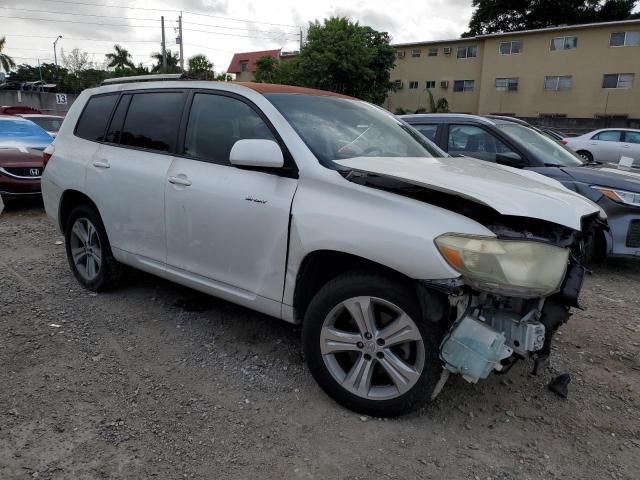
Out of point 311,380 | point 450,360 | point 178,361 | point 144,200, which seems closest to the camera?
point 450,360

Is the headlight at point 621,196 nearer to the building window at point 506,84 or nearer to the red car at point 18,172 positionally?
the red car at point 18,172

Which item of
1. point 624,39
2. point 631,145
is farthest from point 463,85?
point 631,145

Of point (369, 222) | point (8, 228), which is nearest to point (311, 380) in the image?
point (369, 222)

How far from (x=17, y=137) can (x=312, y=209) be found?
823 centimetres

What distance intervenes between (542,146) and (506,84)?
33771mm

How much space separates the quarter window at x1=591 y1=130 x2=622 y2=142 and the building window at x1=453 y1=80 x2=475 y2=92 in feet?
82.5

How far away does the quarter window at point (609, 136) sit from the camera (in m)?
14.7

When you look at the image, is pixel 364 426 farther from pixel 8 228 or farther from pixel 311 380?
pixel 8 228

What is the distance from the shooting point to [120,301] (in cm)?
415

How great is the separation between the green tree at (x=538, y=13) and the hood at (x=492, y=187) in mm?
46216

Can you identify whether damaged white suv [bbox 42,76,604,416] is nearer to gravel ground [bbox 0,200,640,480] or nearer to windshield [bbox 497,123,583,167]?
gravel ground [bbox 0,200,640,480]

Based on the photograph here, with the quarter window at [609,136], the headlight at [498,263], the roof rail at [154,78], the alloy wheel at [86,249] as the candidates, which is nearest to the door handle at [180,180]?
the roof rail at [154,78]

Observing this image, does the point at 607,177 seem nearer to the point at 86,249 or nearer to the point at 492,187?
the point at 492,187

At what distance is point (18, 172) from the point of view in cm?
780
